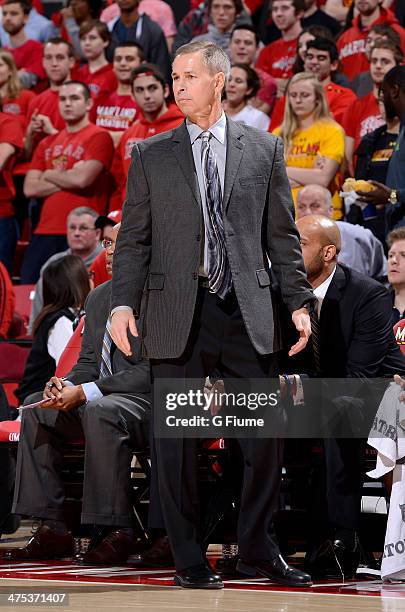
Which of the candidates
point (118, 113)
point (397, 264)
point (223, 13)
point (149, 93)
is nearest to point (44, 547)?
point (397, 264)

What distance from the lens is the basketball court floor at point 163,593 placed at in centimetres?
→ 342

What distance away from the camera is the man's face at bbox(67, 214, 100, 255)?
26.8 feet

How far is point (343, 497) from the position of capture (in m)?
4.45

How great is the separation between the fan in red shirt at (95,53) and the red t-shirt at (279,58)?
52.9 inches

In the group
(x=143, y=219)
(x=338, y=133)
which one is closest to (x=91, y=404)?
(x=143, y=219)

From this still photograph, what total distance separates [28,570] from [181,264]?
4.34ft

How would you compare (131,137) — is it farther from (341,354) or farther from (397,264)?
(341,354)

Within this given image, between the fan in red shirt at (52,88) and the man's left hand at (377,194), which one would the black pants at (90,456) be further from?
the fan in red shirt at (52,88)

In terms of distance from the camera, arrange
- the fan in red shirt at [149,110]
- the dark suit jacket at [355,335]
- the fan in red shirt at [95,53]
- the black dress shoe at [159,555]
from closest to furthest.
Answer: the black dress shoe at [159,555] < the dark suit jacket at [355,335] < the fan in red shirt at [149,110] < the fan in red shirt at [95,53]

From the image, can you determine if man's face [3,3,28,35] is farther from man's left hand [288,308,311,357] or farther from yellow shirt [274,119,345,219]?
man's left hand [288,308,311,357]

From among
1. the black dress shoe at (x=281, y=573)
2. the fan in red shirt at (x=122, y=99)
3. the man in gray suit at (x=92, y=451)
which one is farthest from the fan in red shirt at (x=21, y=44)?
the black dress shoe at (x=281, y=573)

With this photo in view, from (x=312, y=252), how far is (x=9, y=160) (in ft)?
17.1

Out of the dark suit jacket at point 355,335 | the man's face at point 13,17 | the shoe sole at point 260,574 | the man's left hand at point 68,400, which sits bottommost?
the shoe sole at point 260,574

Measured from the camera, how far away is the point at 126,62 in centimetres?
985
